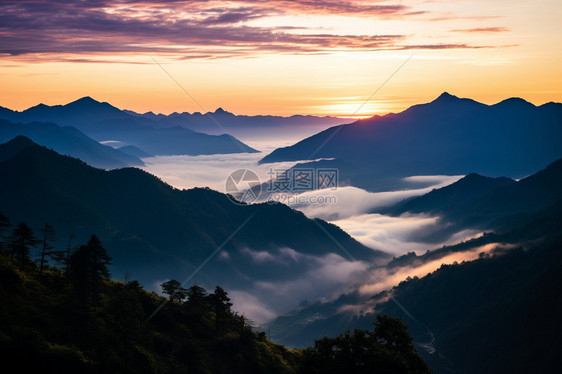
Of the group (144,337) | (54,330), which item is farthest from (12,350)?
(144,337)

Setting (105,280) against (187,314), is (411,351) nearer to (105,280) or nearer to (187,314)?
A: (187,314)

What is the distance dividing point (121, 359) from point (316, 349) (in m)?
28.4

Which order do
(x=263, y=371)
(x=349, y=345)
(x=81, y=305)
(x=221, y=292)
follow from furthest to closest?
1. (x=221, y=292)
2. (x=263, y=371)
3. (x=81, y=305)
4. (x=349, y=345)

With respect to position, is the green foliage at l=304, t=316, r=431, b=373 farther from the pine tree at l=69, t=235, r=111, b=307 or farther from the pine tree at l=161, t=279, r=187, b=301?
the pine tree at l=69, t=235, r=111, b=307

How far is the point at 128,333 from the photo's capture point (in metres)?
75.2

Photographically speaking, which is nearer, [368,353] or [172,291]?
[368,353]

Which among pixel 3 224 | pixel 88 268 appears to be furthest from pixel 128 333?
pixel 3 224

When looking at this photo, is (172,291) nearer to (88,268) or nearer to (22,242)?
(88,268)

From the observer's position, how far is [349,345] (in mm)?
64062

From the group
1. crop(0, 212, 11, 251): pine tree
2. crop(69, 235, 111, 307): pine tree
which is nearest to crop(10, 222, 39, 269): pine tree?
crop(0, 212, 11, 251): pine tree

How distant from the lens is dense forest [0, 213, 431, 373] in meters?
62.2

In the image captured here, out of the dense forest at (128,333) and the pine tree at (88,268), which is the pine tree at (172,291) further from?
the pine tree at (88,268)

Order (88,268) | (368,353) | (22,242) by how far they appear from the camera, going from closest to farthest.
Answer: (368,353)
(88,268)
(22,242)

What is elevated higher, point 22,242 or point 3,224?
point 3,224
